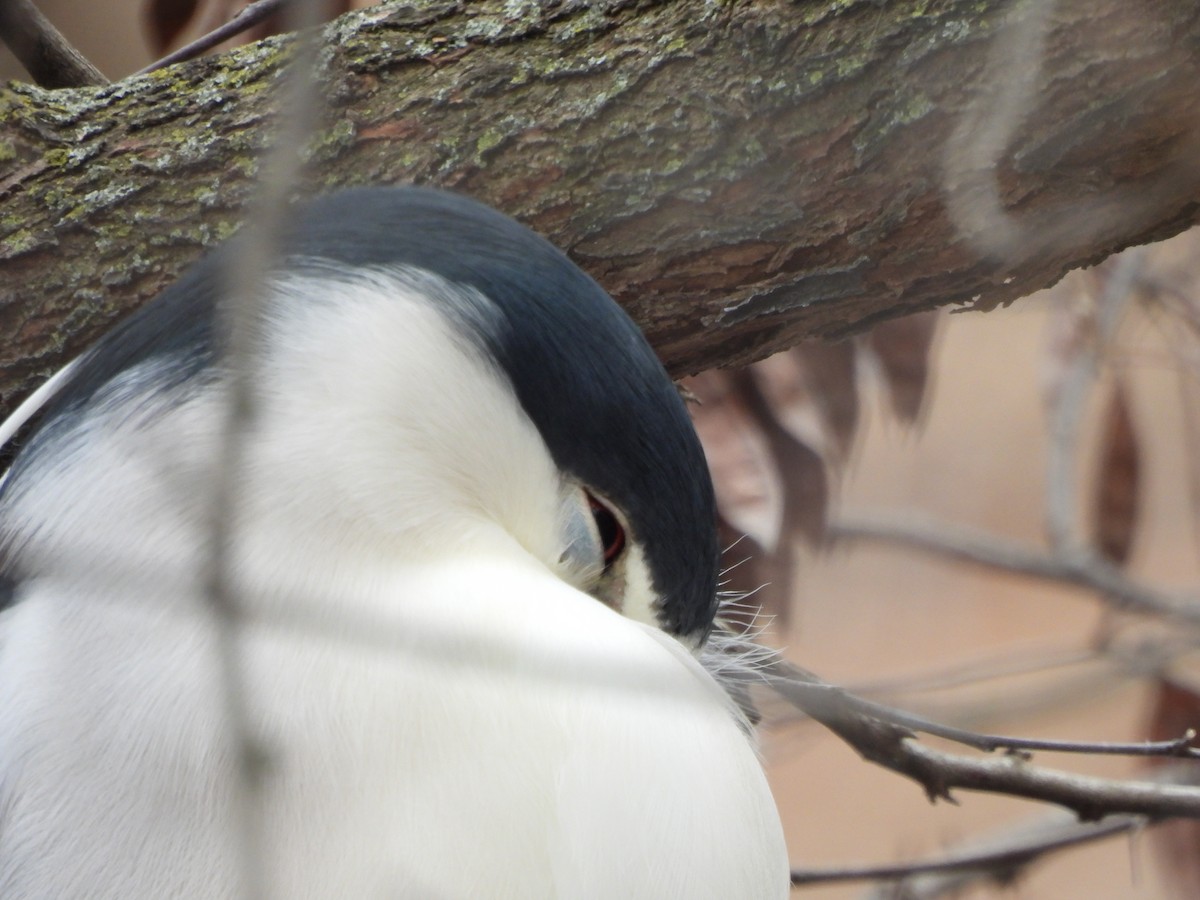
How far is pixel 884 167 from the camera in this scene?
136 centimetres

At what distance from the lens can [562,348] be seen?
3.50 feet

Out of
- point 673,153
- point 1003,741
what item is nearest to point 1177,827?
point 1003,741

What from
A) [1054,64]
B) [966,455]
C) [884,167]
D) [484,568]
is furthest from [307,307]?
[966,455]

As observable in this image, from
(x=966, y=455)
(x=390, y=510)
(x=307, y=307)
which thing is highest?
(x=966, y=455)

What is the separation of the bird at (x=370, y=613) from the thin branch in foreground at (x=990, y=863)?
544 millimetres

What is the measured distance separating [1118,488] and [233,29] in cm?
153

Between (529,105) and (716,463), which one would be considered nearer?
(529,105)

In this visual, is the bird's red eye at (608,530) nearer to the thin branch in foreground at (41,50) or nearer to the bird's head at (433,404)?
the bird's head at (433,404)

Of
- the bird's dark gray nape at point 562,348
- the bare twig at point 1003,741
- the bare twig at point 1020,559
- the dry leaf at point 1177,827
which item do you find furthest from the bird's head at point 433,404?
the dry leaf at point 1177,827

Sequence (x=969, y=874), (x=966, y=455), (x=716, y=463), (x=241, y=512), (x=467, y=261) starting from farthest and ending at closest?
(x=966, y=455)
(x=969, y=874)
(x=716, y=463)
(x=467, y=261)
(x=241, y=512)

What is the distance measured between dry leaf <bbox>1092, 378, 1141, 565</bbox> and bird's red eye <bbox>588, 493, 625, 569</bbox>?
1.35 metres

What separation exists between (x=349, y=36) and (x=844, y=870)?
106 cm

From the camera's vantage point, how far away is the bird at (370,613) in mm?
896

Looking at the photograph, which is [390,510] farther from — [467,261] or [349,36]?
[349,36]
